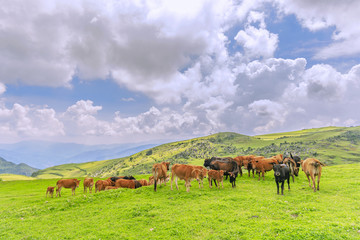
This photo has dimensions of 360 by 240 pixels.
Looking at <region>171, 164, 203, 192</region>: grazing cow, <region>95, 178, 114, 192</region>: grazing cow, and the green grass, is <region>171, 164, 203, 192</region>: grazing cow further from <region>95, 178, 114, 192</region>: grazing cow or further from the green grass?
<region>95, 178, 114, 192</region>: grazing cow

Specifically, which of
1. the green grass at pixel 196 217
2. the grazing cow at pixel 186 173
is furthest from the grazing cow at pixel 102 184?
the grazing cow at pixel 186 173

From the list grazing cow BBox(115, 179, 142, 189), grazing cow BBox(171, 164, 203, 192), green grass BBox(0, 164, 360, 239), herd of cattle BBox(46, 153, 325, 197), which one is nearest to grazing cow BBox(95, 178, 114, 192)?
herd of cattle BBox(46, 153, 325, 197)

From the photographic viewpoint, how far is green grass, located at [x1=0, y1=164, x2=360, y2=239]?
1012 centimetres

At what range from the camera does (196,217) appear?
12.4 meters

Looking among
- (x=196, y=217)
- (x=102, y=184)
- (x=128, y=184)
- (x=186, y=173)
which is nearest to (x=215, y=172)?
(x=186, y=173)

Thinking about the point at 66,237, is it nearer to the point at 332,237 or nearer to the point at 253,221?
the point at 253,221

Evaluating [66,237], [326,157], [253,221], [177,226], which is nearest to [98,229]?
[66,237]

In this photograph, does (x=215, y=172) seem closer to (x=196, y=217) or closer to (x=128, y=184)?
(x=196, y=217)

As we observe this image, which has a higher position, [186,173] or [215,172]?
[186,173]

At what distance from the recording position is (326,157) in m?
160

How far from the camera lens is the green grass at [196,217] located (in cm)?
1012

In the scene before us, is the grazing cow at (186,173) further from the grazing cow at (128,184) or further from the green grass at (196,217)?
the grazing cow at (128,184)

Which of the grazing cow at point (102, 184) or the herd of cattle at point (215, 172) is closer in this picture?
the herd of cattle at point (215, 172)

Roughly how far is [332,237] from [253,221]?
12.1ft
